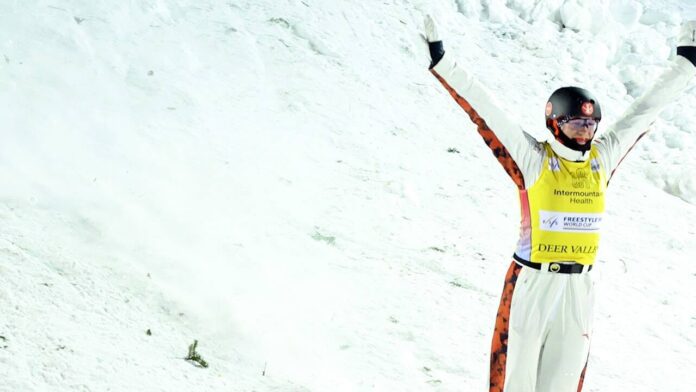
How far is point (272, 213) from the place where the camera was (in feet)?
18.8

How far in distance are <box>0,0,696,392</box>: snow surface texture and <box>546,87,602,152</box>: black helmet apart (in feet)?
2.66

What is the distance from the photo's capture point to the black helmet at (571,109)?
3137mm

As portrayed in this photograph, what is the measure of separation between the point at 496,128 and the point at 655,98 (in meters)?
0.85

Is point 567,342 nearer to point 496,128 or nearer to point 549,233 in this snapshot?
point 549,233

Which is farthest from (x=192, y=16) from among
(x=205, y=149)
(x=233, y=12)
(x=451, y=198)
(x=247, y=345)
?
(x=247, y=345)

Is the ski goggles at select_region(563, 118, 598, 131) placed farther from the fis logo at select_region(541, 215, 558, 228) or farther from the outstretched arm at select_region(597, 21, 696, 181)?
the fis logo at select_region(541, 215, 558, 228)

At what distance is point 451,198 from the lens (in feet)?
23.8

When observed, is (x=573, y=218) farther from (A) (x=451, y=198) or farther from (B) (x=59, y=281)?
(A) (x=451, y=198)

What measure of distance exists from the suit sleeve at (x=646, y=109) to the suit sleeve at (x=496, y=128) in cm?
41

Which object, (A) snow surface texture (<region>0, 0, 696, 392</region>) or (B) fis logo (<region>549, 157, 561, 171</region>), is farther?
(A) snow surface texture (<region>0, 0, 696, 392</region>)

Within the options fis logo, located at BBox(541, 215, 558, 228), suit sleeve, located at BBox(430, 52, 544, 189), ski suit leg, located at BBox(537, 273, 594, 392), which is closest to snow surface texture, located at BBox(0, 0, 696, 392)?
ski suit leg, located at BBox(537, 273, 594, 392)

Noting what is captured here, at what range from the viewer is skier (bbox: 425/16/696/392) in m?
3.05

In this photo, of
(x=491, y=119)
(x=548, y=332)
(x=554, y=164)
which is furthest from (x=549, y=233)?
(x=491, y=119)

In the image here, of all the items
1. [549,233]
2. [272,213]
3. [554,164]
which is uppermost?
[554,164]
